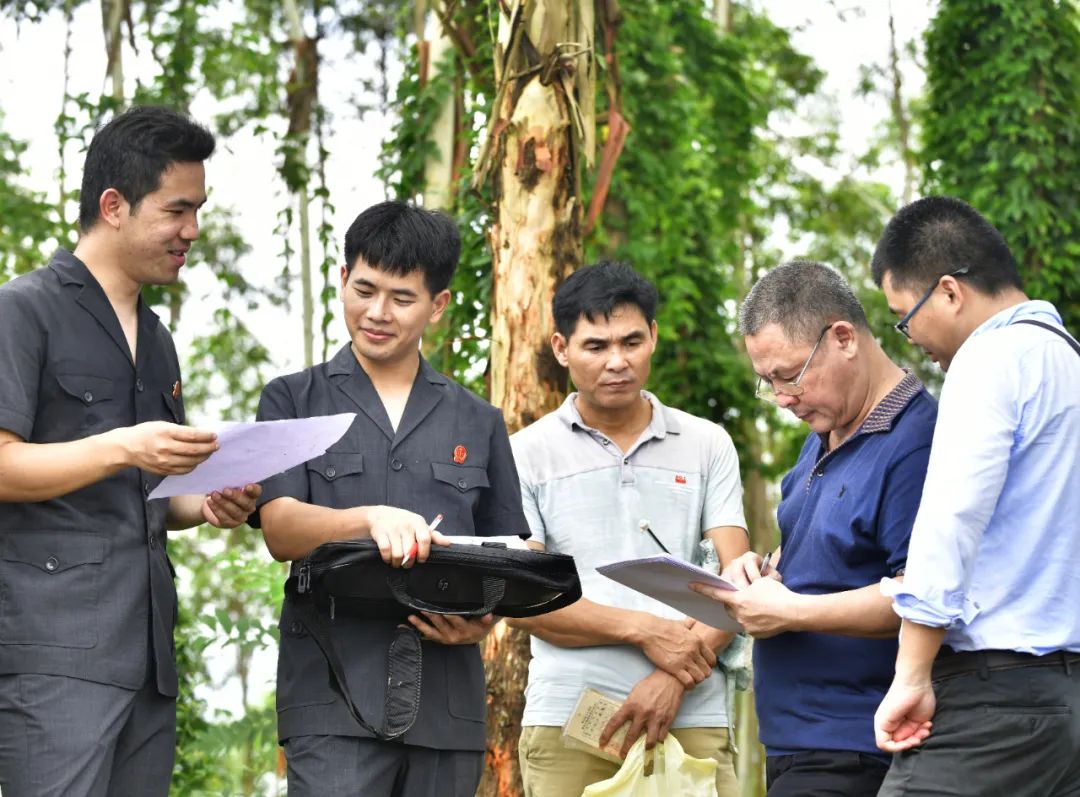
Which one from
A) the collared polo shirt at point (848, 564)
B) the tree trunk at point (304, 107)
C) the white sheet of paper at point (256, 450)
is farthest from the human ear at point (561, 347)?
the tree trunk at point (304, 107)

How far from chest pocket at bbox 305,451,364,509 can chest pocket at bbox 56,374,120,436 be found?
0.48m

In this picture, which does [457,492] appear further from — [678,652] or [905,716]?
[905,716]

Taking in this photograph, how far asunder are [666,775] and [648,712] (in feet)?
0.58

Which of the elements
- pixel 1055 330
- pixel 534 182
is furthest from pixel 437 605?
pixel 534 182

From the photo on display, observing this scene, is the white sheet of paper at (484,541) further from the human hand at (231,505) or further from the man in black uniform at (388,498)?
the human hand at (231,505)

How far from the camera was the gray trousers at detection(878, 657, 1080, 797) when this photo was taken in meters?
2.89

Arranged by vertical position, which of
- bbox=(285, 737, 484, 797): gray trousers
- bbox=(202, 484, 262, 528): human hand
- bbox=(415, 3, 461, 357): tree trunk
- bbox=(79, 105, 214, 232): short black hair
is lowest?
bbox=(285, 737, 484, 797): gray trousers

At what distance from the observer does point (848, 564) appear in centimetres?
344

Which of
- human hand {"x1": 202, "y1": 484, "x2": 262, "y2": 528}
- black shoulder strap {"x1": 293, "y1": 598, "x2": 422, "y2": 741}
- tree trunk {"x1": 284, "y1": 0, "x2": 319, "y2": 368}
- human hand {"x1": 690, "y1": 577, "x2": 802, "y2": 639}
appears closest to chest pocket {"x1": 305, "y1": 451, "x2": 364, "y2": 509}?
human hand {"x1": 202, "y1": 484, "x2": 262, "y2": 528}

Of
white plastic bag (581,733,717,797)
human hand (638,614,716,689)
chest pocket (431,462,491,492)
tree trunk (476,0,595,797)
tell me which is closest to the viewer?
chest pocket (431,462,491,492)

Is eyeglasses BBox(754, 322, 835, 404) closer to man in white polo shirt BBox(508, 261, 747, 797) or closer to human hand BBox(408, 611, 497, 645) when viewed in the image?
man in white polo shirt BBox(508, 261, 747, 797)

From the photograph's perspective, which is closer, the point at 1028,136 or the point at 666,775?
the point at 666,775

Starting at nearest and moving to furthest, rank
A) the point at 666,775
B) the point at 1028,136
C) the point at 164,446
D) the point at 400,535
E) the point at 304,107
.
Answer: the point at 164,446
the point at 400,535
the point at 666,775
the point at 1028,136
the point at 304,107

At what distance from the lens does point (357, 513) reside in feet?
10.9
